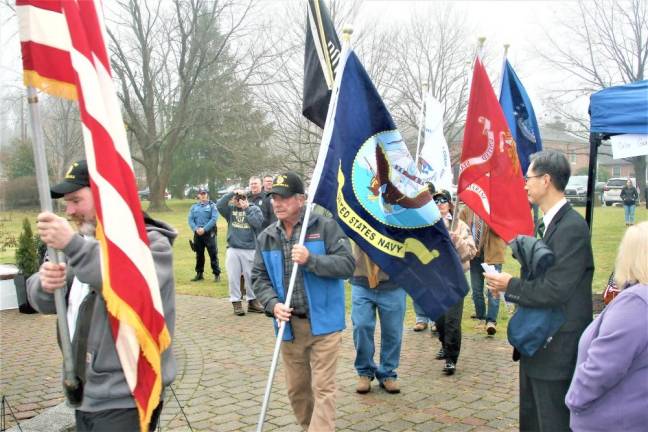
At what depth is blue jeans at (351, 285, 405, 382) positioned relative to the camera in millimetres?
5965

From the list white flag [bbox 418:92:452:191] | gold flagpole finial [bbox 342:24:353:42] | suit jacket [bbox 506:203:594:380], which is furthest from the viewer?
white flag [bbox 418:92:452:191]

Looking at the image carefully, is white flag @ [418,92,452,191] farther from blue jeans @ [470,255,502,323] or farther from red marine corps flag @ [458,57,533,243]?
red marine corps flag @ [458,57,533,243]

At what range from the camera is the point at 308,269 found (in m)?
4.40

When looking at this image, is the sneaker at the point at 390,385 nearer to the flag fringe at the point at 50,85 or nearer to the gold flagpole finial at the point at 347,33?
the gold flagpole finial at the point at 347,33

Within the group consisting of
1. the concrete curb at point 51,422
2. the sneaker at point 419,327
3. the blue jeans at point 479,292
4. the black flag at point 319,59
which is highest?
the black flag at point 319,59

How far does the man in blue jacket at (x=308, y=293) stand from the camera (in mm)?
4484

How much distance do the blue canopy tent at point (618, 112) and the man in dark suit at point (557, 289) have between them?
2562 mm

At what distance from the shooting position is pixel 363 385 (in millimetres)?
5965

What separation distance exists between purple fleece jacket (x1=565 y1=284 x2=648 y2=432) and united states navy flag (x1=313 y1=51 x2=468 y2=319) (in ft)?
4.77

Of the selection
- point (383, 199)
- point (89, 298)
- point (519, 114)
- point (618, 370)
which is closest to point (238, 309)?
point (519, 114)

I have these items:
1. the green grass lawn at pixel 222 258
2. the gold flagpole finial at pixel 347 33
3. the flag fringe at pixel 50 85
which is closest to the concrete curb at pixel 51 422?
the flag fringe at pixel 50 85

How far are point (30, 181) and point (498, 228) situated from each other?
7131 millimetres

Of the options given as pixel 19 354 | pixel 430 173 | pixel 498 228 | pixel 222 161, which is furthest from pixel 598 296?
pixel 222 161

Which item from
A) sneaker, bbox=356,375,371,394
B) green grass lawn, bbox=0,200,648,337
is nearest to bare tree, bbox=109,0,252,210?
green grass lawn, bbox=0,200,648,337
